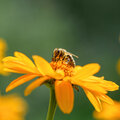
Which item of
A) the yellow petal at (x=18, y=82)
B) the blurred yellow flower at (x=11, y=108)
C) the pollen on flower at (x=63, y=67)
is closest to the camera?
the yellow petal at (x=18, y=82)

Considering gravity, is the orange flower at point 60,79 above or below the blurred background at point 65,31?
above

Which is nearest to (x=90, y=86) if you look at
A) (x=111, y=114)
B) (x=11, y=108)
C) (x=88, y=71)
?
(x=88, y=71)

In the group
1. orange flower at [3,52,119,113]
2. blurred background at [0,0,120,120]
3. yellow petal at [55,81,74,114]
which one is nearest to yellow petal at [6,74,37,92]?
orange flower at [3,52,119,113]

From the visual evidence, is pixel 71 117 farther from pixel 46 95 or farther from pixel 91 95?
pixel 91 95

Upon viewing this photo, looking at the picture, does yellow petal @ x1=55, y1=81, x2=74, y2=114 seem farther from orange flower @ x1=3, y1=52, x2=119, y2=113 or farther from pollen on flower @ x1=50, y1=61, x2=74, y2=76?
pollen on flower @ x1=50, y1=61, x2=74, y2=76

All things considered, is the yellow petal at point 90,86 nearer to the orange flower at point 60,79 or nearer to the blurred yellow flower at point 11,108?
the orange flower at point 60,79

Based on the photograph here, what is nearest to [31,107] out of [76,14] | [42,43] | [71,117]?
[71,117]

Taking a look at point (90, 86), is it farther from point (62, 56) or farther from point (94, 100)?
point (62, 56)

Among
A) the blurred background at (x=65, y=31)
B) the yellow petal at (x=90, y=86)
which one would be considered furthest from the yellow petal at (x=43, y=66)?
the blurred background at (x=65, y=31)
